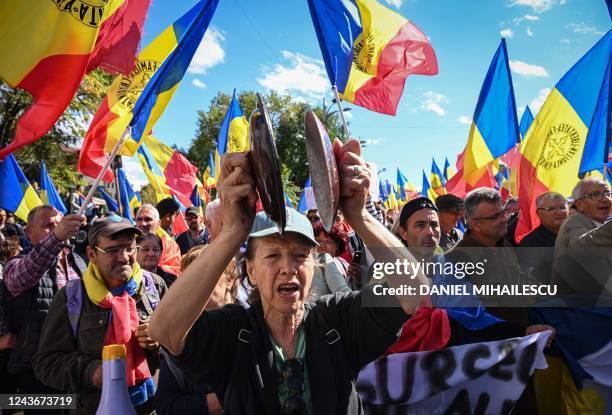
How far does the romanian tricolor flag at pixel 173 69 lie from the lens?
163 inches

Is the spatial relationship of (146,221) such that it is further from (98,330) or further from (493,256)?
(493,256)

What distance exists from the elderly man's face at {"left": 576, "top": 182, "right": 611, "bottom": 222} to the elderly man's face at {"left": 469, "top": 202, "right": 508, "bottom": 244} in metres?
0.91

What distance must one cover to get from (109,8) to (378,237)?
2.90 m

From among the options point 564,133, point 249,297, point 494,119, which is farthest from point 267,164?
point 494,119

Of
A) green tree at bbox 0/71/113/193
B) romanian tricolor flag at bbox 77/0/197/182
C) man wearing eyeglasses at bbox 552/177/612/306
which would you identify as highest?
green tree at bbox 0/71/113/193

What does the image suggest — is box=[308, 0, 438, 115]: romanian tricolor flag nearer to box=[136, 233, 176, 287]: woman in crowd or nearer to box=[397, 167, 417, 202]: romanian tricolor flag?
box=[136, 233, 176, 287]: woman in crowd

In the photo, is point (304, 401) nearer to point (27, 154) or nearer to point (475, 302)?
point (475, 302)

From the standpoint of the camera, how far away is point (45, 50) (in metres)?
3.01

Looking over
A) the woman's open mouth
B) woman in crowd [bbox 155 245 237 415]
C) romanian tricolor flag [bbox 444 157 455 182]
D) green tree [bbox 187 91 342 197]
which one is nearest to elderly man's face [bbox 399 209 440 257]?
woman in crowd [bbox 155 245 237 415]

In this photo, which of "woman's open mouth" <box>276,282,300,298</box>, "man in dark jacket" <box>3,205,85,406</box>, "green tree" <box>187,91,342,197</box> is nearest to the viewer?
"woman's open mouth" <box>276,282,300,298</box>

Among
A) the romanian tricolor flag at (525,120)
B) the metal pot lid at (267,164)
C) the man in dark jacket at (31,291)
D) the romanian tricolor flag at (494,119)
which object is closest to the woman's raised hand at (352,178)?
the metal pot lid at (267,164)

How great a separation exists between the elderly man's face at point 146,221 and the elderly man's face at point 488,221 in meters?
3.57

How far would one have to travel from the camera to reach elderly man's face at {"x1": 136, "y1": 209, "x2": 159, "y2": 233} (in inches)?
205

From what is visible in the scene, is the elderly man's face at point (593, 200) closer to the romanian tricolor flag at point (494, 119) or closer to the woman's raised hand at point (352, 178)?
the romanian tricolor flag at point (494, 119)
